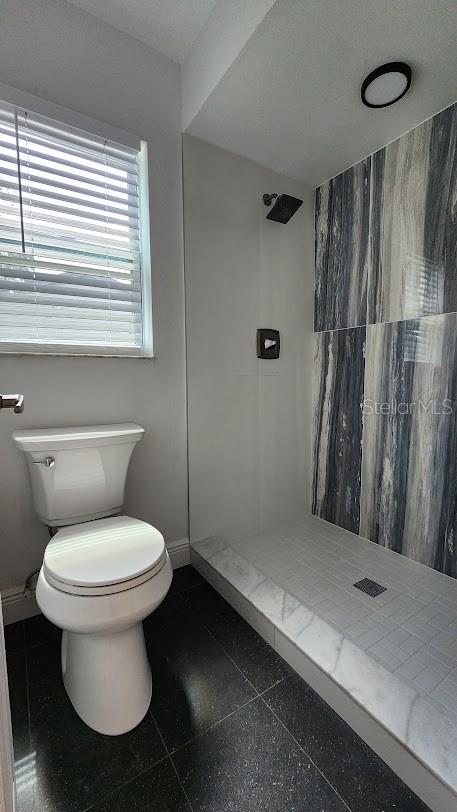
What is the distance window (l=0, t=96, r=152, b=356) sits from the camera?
1.32m

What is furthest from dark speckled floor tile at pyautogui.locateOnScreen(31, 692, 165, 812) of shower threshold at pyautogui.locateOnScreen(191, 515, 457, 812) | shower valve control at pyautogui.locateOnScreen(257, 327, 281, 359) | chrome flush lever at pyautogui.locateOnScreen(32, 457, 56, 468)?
A: shower valve control at pyautogui.locateOnScreen(257, 327, 281, 359)

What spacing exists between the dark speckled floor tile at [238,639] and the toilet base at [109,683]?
360 millimetres

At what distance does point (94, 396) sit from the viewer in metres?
1.50

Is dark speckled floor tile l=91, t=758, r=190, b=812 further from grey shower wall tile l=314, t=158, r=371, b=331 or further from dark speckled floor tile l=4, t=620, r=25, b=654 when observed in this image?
grey shower wall tile l=314, t=158, r=371, b=331

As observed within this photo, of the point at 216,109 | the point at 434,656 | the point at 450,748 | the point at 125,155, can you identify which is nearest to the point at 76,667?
the point at 450,748

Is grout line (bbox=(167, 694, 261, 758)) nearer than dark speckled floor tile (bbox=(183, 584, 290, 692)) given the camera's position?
Yes

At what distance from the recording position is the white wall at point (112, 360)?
4.32ft

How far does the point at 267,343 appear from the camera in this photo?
6.42ft

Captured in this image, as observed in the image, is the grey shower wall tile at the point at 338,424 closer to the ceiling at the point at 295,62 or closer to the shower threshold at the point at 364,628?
the shower threshold at the point at 364,628

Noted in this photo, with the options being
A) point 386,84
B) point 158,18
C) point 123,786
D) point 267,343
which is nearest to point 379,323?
point 267,343

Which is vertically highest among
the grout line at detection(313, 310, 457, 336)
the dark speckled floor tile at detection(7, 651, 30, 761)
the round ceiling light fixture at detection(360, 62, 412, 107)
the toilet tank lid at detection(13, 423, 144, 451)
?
the round ceiling light fixture at detection(360, 62, 412, 107)

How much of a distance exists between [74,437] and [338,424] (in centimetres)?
146

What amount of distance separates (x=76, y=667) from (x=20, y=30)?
2.20m

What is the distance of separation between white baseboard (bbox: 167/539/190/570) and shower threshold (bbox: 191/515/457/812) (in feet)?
0.17
